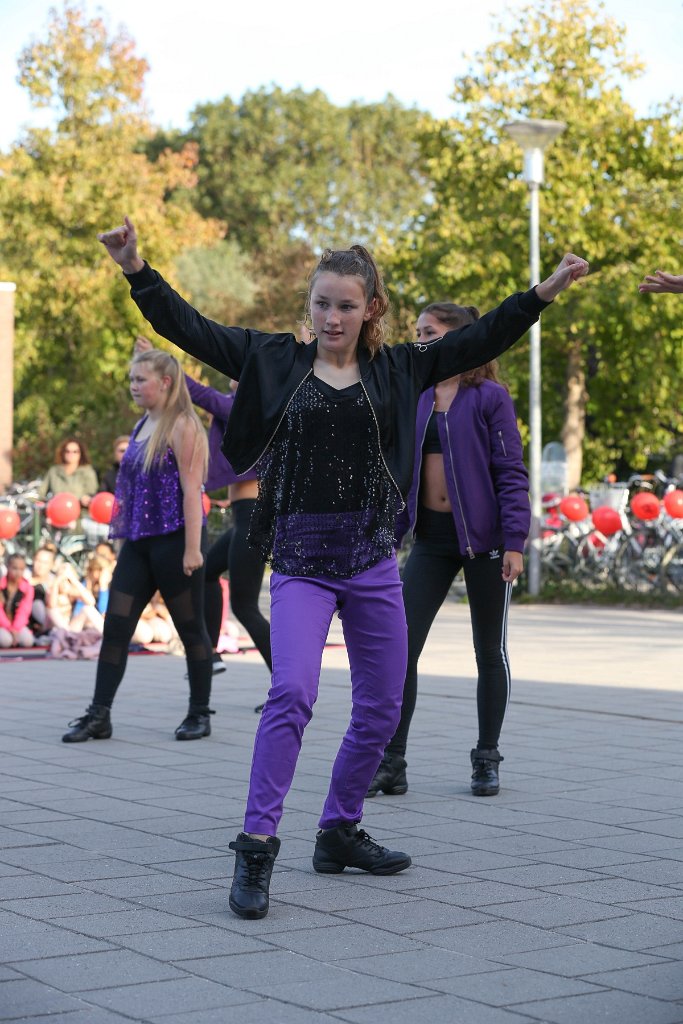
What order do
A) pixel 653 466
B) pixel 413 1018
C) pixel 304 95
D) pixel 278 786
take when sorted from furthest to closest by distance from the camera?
pixel 304 95 < pixel 653 466 < pixel 278 786 < pixel 413 1018

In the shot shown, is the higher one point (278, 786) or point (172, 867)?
point (278, 786)

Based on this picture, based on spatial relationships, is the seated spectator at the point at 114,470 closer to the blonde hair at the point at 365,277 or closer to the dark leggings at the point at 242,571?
the dark leggings at the point at 242,571

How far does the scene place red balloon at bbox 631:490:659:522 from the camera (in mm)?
18781

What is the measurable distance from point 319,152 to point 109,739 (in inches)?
2225

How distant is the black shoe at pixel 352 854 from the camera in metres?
5.09

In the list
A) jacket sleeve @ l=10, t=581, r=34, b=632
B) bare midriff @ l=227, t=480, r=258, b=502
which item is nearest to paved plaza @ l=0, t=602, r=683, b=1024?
bare midriff @ l=227, t=480, r=258, b=502

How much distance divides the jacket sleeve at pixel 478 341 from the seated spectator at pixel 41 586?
341 inches

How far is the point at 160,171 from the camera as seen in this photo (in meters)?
35.8

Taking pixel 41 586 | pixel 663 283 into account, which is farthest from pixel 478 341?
pixel 41 586

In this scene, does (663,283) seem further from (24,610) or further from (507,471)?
(24,610)

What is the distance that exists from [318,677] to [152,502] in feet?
11.2

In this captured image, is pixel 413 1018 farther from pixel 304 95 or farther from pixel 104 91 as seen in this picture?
pixel 304 95

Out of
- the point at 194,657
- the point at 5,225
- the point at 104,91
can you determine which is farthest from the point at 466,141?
the point at 194,657

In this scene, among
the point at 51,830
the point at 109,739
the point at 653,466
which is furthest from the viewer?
the point at 653,466
